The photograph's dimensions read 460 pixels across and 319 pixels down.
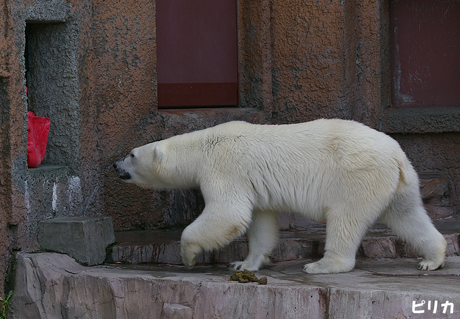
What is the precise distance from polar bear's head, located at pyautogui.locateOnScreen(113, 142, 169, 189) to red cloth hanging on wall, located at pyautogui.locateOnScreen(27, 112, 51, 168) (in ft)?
1.74

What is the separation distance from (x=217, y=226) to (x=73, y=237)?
101cm

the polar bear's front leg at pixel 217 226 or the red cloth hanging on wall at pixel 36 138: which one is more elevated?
the red cloth hanging on wall at pixel 36 138

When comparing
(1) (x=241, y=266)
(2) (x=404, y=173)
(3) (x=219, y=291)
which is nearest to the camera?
(3) (x=219, y=291)

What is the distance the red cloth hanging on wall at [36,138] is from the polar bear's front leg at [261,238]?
1.49 meters

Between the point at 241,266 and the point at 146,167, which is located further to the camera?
the point at 146,167

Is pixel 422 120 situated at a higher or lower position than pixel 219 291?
higher

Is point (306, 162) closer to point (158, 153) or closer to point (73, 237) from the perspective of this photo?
point (158, 153)

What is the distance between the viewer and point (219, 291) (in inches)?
141

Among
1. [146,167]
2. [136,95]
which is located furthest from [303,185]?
[136,95]

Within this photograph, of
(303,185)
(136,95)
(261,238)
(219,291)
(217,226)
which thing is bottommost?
(219,291)

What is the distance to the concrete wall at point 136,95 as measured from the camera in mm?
4156

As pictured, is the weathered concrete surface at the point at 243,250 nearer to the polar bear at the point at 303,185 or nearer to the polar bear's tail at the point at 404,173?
the polar bear at the point at 303,185

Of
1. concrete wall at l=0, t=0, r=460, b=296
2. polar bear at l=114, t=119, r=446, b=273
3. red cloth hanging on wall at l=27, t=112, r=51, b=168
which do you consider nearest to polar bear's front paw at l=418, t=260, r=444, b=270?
polar bear at l=114, t=119, r=446, b=273

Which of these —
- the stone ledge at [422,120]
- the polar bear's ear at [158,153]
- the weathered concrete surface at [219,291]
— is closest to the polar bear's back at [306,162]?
the polar bear's ear at [158,153]
